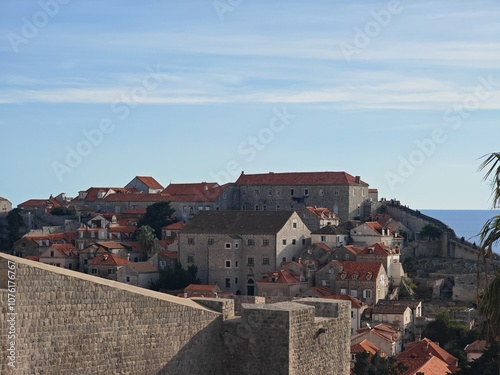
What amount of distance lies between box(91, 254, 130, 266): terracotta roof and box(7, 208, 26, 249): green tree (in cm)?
1497

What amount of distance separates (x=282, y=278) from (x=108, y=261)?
11945 mm

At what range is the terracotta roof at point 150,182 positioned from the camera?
8275 centimetres

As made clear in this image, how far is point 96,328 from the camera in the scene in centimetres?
1358

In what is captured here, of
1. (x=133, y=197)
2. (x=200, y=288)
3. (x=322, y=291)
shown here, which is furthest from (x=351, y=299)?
(x=133, y=197)

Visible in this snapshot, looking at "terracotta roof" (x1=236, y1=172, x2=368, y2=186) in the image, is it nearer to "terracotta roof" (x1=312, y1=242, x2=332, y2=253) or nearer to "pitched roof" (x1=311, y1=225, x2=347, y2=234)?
"pitched roof" (x1=311, y1=225, x2=347, y2=234)

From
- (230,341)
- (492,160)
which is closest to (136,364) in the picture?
(230,341)

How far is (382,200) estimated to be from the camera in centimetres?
7269

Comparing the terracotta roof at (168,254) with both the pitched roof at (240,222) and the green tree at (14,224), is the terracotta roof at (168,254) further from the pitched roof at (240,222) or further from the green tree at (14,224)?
the green tree at (14,224)

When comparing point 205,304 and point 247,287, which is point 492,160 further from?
point 247,287

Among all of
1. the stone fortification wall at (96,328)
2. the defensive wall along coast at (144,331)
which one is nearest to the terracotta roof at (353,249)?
the defensive wall along coast at (144,331)

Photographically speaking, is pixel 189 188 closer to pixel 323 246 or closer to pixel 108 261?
pixel 108 261

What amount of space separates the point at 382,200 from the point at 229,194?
1124 cm

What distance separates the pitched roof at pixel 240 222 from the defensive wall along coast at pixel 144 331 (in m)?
40.7

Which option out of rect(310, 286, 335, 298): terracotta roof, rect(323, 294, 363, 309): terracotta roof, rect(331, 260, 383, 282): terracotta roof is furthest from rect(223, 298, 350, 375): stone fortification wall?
rect(331, 260, 383, 282): terracotta roof
